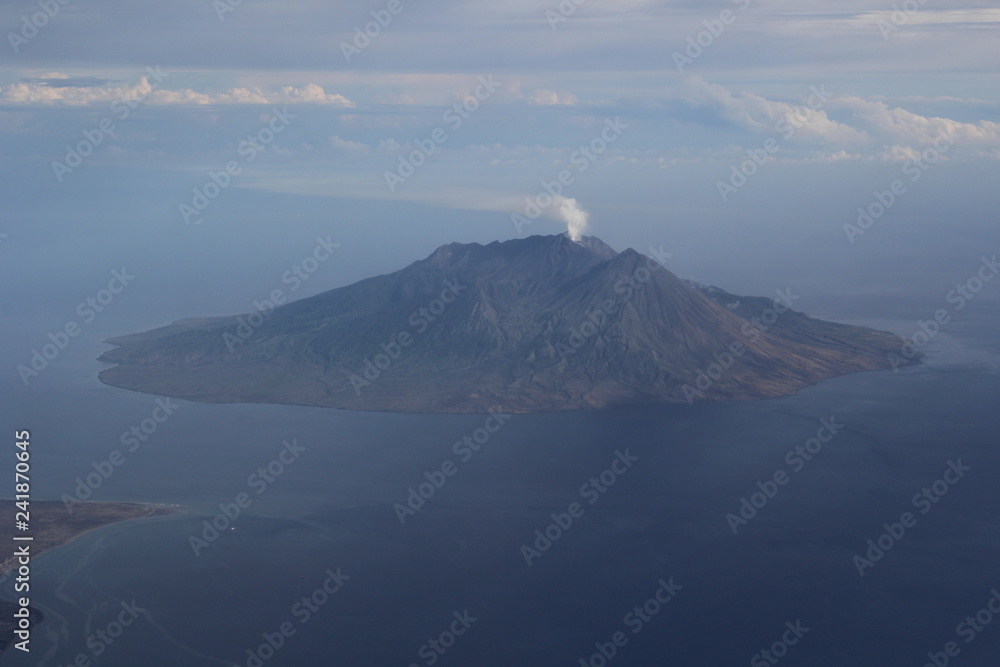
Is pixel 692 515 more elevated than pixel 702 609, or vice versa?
pixel 702 609

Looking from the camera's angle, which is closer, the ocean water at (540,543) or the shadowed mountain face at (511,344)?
the ocean water at (540,543)

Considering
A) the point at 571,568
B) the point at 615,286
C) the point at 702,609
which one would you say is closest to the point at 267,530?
the point at 571,568

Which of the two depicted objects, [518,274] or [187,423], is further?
[518,274]

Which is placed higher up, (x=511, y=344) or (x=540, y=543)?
(x=540, y=543)

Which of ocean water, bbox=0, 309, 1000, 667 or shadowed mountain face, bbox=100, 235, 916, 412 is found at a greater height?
ocean water, bbox=0, 309, 1000, 667

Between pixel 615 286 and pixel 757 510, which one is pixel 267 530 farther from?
pixel 615 286
